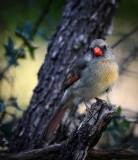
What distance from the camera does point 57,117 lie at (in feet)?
12.4

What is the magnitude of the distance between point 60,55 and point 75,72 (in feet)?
1.46

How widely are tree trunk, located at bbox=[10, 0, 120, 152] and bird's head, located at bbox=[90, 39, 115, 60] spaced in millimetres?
363

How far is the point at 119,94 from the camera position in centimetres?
670

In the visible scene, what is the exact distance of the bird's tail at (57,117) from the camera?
3738 millimetres

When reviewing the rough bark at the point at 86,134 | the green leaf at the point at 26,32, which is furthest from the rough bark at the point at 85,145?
the green leaf at the point at 26,32

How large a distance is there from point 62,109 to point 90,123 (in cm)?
95

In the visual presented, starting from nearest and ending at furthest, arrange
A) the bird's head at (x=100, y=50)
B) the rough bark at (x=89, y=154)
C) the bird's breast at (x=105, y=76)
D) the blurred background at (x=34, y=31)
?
the rough bark at (x=89, y=154), the bird's breast at (x=105, y=76), the bird's head at (x=100, y=50), the blurred background at (x=34, y=31)

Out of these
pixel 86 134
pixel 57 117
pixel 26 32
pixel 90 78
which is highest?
pixel 26 32

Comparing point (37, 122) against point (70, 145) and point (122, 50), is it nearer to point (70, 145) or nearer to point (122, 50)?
point (70, 145)

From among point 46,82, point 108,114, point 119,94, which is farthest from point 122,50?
point 108,114

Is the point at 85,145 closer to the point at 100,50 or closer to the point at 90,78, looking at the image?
the point at 90,78

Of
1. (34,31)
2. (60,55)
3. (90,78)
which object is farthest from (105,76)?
(34,31)

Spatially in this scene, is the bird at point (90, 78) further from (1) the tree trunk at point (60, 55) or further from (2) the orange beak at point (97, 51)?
(1) the tree trunk at point (60, 55)

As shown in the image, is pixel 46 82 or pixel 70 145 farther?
pixel 46 82
